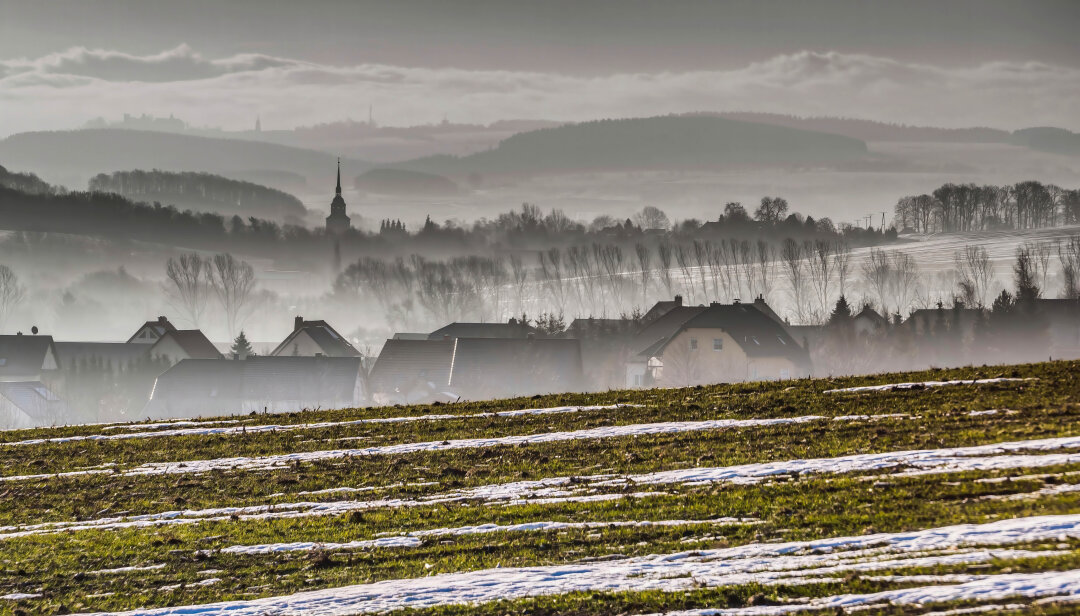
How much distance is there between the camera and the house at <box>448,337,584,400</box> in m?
124

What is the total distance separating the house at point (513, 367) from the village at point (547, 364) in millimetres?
158

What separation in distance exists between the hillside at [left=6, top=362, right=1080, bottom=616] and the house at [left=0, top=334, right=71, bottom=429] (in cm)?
10684

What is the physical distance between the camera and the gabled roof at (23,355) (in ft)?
483

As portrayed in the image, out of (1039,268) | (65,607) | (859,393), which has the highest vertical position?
(1039,268)

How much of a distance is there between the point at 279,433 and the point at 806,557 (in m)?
18.3

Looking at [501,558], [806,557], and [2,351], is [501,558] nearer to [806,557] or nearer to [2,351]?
[806,557]

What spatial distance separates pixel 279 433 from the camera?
2875cm

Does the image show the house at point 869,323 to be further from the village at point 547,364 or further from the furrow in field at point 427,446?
the furrow in field at point 427,446

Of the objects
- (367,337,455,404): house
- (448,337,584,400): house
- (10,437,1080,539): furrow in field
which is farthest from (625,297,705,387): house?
(10,437,1080,539): furrow in field

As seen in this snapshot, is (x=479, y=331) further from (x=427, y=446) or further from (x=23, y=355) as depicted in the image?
(x=427, y=446)

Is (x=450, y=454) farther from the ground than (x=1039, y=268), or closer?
closer

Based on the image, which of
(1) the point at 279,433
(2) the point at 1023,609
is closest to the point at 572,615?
(2) the point at 1023,609

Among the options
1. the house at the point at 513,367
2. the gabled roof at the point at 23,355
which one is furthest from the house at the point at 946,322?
the gabled roof at the point at 23,355

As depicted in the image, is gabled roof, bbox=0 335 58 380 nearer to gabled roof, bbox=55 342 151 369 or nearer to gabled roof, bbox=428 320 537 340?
gabled roof, bbox=55 342 151 369
